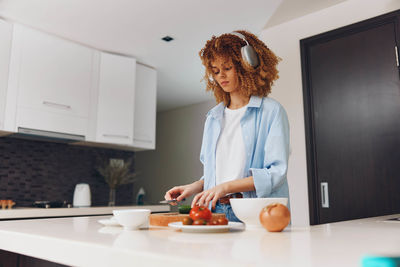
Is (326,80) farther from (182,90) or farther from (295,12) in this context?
(182,90)

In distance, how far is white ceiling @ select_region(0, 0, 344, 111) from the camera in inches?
105

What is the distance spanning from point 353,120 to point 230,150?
1.63 metres

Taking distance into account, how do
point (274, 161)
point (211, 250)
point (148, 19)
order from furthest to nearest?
point (148, 19) < point (274, 161) < point (211, 250)

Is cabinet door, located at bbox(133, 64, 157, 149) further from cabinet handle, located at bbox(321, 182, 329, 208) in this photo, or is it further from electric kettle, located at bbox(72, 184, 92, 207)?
cabinet handle, located at bbox(321, 182, 329, 208)

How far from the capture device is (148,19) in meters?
2.90

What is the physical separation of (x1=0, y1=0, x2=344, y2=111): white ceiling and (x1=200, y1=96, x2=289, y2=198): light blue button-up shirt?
4.56 feet

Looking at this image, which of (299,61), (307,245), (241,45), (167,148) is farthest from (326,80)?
(167,148)

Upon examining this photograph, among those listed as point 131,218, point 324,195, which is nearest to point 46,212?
point 131,218

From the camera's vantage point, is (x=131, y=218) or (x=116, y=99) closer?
(x=131, y=218)

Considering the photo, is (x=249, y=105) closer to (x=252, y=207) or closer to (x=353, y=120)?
(x=252, y=207)

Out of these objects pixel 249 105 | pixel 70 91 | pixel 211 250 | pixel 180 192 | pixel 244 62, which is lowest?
pixel 211 250

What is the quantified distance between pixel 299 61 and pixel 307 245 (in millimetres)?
2593

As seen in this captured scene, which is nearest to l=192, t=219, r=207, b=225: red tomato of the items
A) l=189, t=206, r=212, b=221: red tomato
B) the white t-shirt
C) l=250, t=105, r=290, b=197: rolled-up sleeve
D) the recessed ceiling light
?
l=189, t=206, r=212, b=221: red tomato

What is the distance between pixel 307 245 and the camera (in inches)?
27.4
